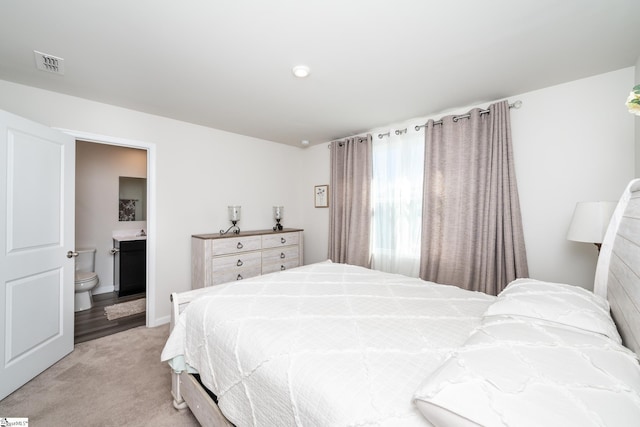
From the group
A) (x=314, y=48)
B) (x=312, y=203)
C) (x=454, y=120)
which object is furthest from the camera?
(x=312, y=203)

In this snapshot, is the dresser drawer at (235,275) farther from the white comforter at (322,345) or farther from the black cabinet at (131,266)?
the black cabinet at (131,266)

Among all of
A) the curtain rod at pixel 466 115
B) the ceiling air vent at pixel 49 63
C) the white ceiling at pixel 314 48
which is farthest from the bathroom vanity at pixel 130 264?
the curtain rod at pixel 466 115

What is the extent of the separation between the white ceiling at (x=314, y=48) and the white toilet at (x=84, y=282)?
7.78ft

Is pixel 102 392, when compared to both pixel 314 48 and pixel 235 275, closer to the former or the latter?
pixel 235 275

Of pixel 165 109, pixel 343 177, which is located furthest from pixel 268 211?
pixel 165 109

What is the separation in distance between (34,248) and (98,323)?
Result: 4.55ft

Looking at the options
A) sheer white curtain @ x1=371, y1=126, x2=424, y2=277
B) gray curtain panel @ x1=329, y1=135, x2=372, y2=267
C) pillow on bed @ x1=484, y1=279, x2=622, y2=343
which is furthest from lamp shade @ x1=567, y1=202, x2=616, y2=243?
gray curtain panel @ x1=329, y1=135, x2=372, y2=267

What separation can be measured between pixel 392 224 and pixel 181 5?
283 centimetres

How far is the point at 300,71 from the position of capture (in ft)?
6.42

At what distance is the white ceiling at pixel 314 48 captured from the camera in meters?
1.39

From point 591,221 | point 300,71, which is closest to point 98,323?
point 300,71

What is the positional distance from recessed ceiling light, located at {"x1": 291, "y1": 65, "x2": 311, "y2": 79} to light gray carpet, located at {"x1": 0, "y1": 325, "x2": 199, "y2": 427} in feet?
8.25

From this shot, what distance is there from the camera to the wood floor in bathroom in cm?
269

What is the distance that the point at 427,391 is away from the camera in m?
0.69
